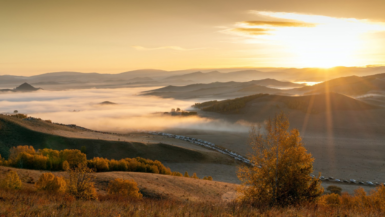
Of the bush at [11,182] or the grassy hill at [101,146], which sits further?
the grassy hill at [101,146]

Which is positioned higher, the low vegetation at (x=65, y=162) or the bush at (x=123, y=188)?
the bush at (x=123, y=188)

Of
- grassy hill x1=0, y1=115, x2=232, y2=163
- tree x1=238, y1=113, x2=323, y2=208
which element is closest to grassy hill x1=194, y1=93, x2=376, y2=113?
grassy hill x1=0, y1=115, x2=232, y2=163

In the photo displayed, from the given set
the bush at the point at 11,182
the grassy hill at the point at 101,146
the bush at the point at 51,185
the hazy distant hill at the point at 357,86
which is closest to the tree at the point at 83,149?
the grassy hill at the point at 101,146

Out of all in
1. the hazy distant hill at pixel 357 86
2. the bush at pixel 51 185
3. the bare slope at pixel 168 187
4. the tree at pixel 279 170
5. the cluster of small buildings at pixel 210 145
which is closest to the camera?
the tree at pixel 279 170

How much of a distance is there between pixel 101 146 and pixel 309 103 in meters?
74.2

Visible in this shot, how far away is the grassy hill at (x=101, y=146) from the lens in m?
40.7

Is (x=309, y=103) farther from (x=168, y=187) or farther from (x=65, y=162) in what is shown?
(x=65, y=162)

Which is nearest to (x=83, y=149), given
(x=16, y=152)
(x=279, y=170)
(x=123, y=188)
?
(x=16, y=152)

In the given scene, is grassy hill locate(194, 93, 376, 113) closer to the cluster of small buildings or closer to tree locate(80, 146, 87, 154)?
the cluster of small buildings

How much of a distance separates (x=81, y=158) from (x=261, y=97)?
282ft

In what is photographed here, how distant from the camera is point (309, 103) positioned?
299ft

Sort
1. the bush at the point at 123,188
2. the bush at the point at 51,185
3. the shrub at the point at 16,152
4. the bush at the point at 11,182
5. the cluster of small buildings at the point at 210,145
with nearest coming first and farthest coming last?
the bush at the point at 11,182
the bush at the point at 51,185
the bush at the point at 123,188
the shrub at the point at 16,152
the cluster of small buildings at the point at 210,145

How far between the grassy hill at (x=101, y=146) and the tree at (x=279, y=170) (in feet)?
95.1

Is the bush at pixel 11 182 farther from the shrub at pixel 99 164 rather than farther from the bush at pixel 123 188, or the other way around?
the shrub at pixel 99 164
